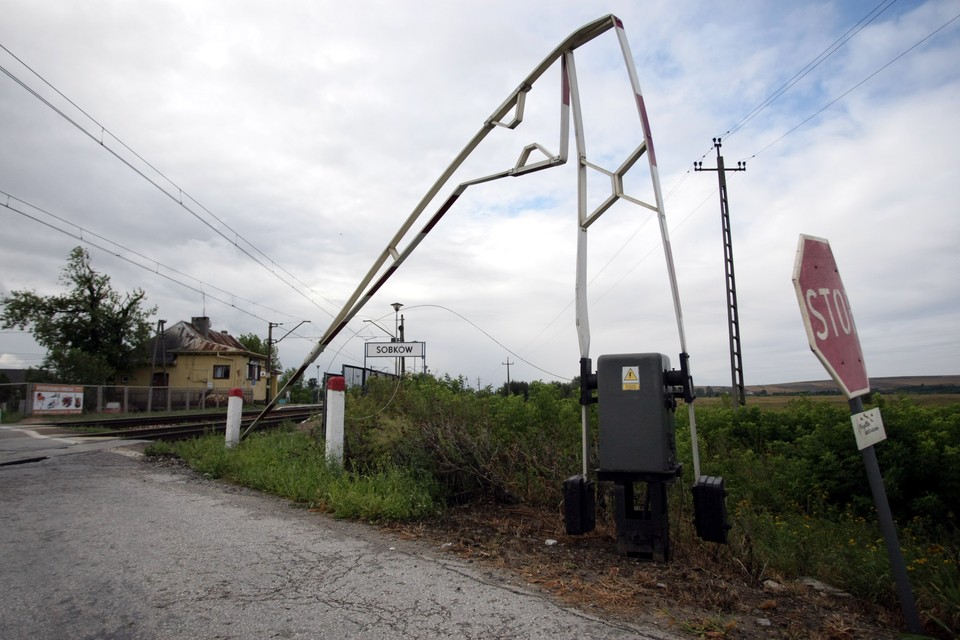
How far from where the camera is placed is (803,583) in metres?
3.78

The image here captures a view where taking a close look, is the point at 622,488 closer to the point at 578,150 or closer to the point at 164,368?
the point at 578,150

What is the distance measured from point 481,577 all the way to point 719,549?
1.76 m

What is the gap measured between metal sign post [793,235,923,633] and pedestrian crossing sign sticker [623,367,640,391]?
137 cm

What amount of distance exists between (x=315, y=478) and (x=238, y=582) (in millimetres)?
2967

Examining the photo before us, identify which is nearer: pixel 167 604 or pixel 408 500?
pixel 167 604

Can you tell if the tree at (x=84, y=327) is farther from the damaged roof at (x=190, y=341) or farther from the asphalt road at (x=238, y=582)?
the asphalt road at (x=238, y=582)

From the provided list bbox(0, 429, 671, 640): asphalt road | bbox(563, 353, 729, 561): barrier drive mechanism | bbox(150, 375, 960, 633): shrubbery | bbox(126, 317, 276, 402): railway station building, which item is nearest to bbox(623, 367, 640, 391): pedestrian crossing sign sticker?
bbox(563, 353, 729, 561): barrier drive mechanism

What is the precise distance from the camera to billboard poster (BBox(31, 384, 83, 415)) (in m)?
28.6

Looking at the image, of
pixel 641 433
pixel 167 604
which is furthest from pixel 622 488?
pixel 167 604

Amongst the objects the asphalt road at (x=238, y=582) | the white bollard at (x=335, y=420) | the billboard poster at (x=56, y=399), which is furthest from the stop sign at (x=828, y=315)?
the billboard poster at (x=56, y=399)

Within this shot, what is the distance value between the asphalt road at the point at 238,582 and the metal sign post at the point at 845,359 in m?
1.20

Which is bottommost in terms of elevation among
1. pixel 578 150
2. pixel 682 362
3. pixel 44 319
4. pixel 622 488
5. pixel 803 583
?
pixel 803 583

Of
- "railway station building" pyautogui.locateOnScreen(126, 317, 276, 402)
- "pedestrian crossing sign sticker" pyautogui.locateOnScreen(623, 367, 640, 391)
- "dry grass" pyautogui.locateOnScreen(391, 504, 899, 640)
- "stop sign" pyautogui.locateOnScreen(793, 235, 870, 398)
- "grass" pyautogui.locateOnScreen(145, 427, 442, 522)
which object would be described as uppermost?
"railway station building" pyautogui.locateOnScreen(126, 317, 276, 402)

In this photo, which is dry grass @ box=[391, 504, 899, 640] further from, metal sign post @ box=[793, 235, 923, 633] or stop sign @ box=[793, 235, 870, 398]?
stop sign @ box=[793, 235, 870, 398]
